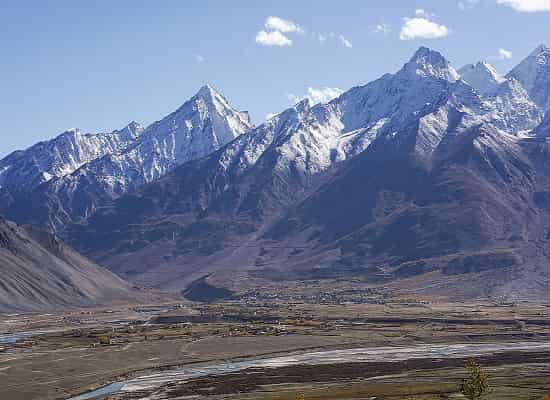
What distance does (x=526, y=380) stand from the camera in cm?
16538

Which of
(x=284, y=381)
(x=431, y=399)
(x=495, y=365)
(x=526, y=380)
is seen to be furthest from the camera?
(x=495, y=365)

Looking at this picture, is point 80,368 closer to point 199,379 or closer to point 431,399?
point 199,379

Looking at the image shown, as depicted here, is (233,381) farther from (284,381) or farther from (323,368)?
(323,368)

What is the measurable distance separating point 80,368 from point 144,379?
19598mm

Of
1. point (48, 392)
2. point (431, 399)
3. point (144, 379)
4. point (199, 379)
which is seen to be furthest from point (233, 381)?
point (431, 399)

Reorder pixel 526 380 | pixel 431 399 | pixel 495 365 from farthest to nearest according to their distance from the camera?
pixel 495 365 → pixel 526 380 → pixel 431 399

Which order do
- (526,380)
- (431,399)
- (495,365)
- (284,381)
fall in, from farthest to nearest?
(495,365)
(284,381)
(526,380)
(431,399)

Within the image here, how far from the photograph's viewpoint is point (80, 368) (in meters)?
198

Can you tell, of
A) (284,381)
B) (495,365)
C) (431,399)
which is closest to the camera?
(431,399)

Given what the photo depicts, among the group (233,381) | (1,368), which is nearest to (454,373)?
(233,381)

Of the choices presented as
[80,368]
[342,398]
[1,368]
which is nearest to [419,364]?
→ [342,398]

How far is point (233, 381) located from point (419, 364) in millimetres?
41950

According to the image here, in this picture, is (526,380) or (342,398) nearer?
(342,398)

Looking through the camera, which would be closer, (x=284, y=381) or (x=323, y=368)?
(x=284, y=381)
